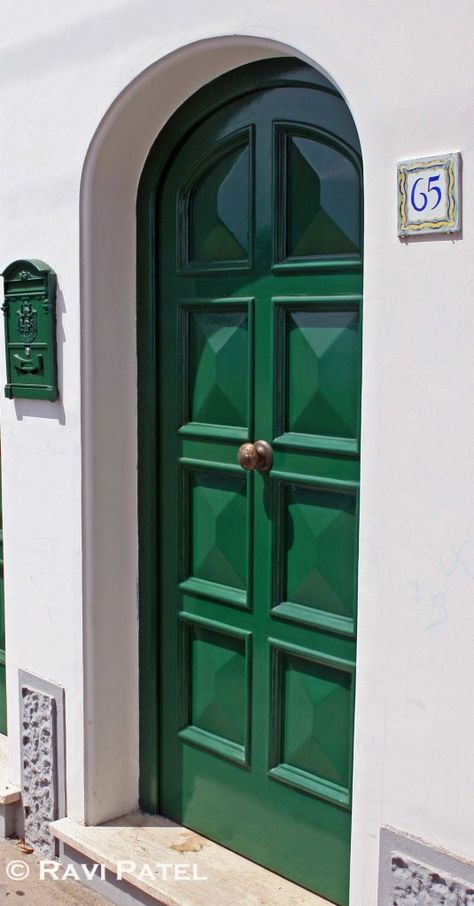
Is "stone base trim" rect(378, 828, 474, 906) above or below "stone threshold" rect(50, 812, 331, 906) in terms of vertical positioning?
above

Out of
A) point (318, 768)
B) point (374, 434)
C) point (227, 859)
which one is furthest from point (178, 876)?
point (374, 434)

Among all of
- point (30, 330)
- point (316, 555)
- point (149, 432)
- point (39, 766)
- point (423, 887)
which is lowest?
point (39, 766)

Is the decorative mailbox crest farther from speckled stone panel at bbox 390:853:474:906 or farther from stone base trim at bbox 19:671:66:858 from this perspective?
speckled stone panel at bbox 390:853:474:906

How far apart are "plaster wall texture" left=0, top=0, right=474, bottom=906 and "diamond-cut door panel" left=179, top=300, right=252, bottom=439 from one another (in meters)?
0.25

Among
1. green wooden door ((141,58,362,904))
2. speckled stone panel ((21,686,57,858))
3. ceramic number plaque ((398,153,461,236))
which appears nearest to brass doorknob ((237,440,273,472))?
green wooden door ((141,58,362,904))

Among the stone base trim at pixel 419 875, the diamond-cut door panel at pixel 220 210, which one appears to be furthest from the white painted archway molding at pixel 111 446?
the stone base trim at pixel 419 875

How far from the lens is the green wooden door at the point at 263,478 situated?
2.91 meters

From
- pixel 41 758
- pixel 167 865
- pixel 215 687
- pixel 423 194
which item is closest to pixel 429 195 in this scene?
pixel 423 194

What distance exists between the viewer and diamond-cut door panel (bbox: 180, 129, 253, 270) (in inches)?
124

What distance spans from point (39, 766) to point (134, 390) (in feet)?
4.72

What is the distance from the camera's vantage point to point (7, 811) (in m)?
3.78

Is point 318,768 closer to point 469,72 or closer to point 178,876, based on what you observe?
point 178,876

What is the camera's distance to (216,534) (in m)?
3.31

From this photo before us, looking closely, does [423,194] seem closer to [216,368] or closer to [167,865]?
[216,368]
